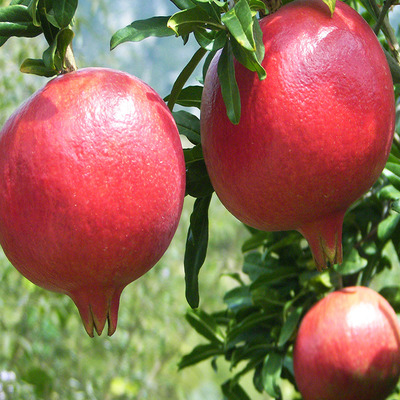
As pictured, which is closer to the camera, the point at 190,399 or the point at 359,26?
the point at 359,26

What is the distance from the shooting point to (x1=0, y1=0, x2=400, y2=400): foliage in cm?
74

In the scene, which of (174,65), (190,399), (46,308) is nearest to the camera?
(46,308)

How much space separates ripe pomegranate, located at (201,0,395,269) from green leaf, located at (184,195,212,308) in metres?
0.21

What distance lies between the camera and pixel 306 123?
0.69m

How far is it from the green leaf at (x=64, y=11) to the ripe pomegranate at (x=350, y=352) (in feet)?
2.30

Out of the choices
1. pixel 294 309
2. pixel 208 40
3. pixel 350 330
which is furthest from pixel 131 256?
pixel 294 309

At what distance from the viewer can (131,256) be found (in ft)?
2.21

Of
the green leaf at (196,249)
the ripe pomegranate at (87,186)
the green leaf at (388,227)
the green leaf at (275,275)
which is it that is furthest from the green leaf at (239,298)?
the ripe pomegranate at (87,186)

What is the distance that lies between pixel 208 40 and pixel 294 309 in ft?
2.41

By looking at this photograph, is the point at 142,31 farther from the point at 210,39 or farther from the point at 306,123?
the point at 306,123

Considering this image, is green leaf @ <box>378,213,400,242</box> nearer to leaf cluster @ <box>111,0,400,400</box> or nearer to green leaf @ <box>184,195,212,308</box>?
leaf cluster @ <box>111,0,400,400</box>

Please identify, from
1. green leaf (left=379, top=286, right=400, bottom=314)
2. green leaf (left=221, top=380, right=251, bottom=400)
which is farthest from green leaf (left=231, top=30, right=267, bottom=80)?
green leaf (left=221, top=380, right=251, bottom=400)

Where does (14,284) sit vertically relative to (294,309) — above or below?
below

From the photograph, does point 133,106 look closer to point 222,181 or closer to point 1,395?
point 222,181
